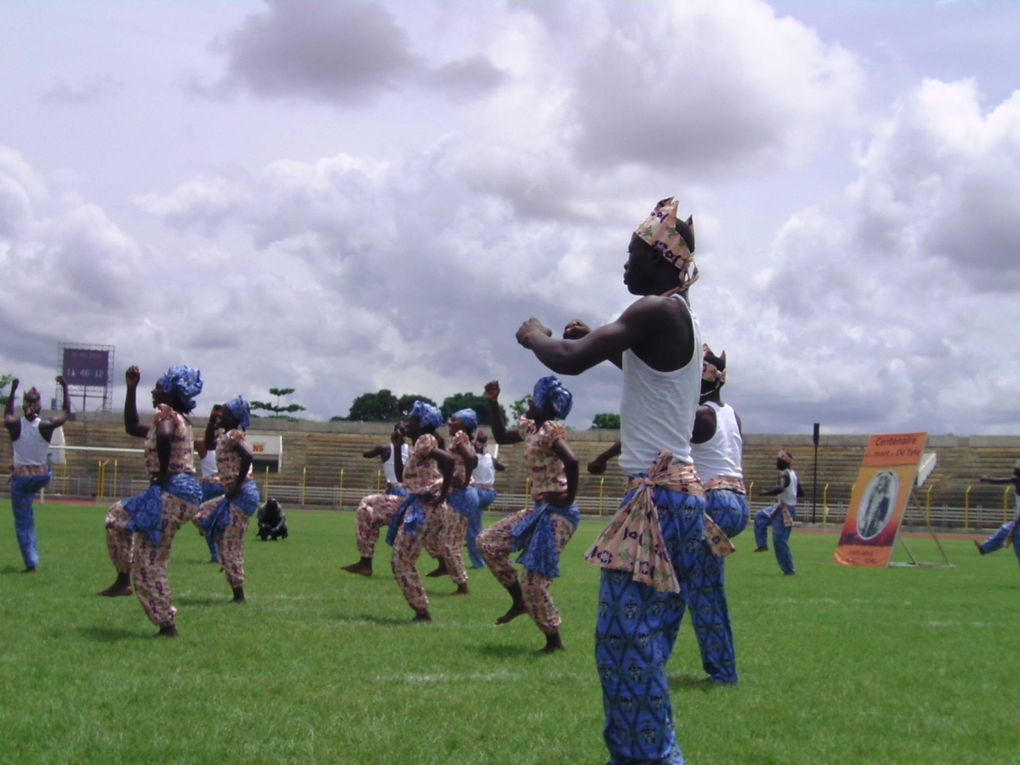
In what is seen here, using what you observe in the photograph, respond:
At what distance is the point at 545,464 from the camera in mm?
9547

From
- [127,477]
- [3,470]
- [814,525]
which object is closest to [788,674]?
[814,525]

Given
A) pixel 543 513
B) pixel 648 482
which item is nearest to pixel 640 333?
pixel 648 482

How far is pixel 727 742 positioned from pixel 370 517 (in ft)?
34.1

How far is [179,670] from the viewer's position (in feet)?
24.9

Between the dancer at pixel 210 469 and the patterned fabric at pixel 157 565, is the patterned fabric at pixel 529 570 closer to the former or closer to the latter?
the patterned fabric at pixel 157 565

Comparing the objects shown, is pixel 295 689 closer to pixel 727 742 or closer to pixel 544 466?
pixel 727 742

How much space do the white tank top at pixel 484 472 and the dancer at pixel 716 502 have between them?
11526 mm

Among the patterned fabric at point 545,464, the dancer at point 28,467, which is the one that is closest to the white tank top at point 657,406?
the patterned fabric at point 545,464

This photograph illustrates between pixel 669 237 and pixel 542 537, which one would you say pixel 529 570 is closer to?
pixel 542 537

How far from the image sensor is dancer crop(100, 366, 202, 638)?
9.03m

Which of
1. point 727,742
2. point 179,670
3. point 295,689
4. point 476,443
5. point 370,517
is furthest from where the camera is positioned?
point 476,443

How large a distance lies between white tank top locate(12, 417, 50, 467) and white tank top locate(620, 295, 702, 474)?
1156 centimetres

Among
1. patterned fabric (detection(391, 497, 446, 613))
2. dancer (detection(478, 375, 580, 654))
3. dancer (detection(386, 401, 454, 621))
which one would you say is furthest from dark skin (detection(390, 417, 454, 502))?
dancer (detection(478, 375, 580, 654))

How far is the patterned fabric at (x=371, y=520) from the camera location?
15805mm
